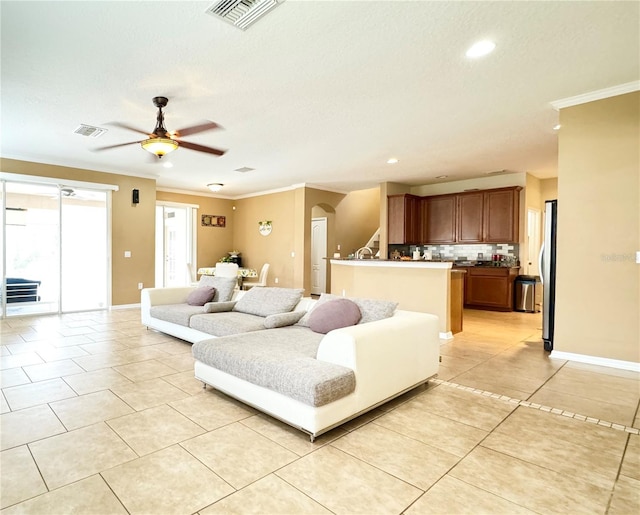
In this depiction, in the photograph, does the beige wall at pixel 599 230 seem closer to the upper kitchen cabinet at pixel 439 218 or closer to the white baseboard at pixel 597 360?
the white baseboard at pixel 597 360

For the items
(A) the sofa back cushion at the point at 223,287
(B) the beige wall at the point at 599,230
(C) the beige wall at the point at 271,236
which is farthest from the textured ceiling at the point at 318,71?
(C) the beige wall at the point at 271,236

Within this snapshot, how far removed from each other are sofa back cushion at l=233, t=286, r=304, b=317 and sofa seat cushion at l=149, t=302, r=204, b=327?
0.56 metres

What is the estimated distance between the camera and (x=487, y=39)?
8.71ft

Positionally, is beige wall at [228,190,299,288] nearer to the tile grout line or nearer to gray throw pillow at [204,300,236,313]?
gray throw pillow at [204,300,236,313]

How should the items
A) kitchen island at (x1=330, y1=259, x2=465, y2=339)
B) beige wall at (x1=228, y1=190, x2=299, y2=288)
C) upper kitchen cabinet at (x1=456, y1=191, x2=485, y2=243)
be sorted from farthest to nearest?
beige wall at (x1=228, y1=190, x2=299, y2=288) → upper kitchen cabinet at (x1=456, y1=191, x2=485, y2=243) → kitchen island at (x1=330, y1=259, x2=465, y2=339)

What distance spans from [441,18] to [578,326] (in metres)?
3.27

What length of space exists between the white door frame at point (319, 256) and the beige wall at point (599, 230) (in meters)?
6.32

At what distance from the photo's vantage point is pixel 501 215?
7277 mm

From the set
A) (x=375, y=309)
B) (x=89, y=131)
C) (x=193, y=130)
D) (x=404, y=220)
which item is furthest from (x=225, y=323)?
(x=404, y=220)

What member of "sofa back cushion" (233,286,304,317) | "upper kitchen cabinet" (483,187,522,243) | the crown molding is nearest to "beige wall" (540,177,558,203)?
"upper kitchen cabinet" (483,187,522,243)

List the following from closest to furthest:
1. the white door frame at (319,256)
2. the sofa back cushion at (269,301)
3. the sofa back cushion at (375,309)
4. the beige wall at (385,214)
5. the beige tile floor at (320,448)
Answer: the beige tile floor at (320,448) < the sofa back cushion at (375,309) < the sofa back cushion at (269,301) < the beige wall at (385,214) < the white door frame at (319,256)

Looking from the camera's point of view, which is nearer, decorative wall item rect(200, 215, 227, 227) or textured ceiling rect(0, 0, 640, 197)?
textured ceiling rect(0, 0, 640, 197)

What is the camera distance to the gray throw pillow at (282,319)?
3527mm

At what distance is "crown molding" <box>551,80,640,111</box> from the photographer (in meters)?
3.39
